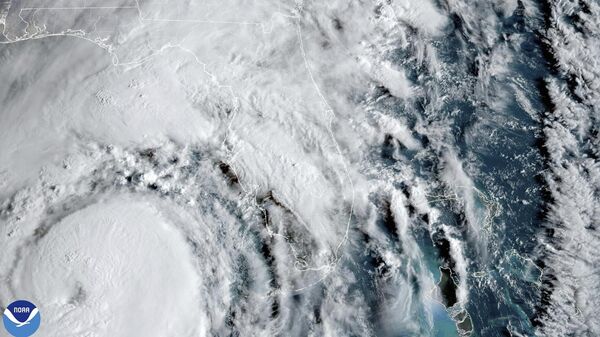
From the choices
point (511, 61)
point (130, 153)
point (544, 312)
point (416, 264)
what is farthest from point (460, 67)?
point (130, 153)

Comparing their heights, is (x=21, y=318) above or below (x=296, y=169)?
below

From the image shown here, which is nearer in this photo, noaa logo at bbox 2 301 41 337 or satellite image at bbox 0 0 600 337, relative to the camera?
noaa logo at bbox 2 301 41 337

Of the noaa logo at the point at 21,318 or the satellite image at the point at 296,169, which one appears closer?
the noaa logo at the point at 21,318

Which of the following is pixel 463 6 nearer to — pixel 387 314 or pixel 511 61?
pixel 511 61

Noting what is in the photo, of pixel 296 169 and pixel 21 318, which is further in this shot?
pixel 296 169
